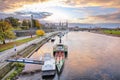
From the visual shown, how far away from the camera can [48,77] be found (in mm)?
24656

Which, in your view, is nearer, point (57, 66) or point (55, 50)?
point (57, 66)

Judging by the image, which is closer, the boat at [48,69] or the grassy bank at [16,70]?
the grassy bank at [16,70]

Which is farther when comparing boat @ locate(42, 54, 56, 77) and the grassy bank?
boat @ locate(42, 54, 56, 77)

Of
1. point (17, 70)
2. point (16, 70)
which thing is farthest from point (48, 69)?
point (16, 70)

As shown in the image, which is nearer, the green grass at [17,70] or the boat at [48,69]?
the green grass at [17,70]

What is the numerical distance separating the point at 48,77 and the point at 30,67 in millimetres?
4899

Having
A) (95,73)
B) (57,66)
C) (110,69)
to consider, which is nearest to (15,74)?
(57,66)

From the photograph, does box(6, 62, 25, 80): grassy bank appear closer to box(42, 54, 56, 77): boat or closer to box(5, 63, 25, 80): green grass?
box(5, 63, 25, 80): green grass

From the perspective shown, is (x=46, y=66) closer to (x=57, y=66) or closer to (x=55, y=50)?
(x=57, y=66)

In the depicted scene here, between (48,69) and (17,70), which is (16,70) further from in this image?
(48,69)

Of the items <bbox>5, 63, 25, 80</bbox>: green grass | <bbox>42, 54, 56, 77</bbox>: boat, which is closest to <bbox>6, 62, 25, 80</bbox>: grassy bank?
<bbox>5, 63, 25, 80</bbox>: green grass

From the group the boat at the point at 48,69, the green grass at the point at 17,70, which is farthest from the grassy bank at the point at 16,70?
the boat at the point at 48,69

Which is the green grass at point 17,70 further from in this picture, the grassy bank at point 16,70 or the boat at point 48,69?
the boat at point 48,69

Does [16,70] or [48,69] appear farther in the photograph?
[48,69]
